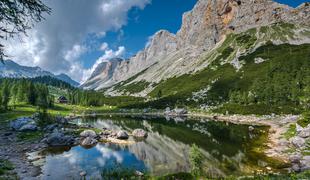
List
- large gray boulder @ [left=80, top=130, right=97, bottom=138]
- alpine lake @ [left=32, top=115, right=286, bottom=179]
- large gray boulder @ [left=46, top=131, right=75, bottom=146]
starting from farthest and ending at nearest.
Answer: large gray boulder @ [left=80, top=130, right=97, bottom=138] → large gray boulder @ [left=46, top=131, right=75, bottom=146] → alpine lake @ [left=32, top=115, right=286, bottom=179]

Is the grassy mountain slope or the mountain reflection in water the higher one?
the grassy mountain slope

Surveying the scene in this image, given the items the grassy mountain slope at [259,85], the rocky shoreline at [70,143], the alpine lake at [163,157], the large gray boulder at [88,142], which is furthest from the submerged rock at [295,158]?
the grassy mountain slope at [259,85]

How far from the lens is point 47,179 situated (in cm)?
3494

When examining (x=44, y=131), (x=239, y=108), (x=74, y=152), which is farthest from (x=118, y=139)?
(x=239, y=108)

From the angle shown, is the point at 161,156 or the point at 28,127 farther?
the point at 28,127

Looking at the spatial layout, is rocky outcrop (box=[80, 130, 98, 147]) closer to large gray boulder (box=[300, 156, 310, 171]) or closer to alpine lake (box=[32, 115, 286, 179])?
alpine lake (box=[32, 115, 286, 179])

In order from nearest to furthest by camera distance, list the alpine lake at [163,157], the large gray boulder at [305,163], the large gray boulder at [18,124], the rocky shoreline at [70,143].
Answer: the large gray boulder at [305,163] → the alpine lake at [163,157] → the rocky shoreline at [70,143] → the large gray boulder at [18,124]

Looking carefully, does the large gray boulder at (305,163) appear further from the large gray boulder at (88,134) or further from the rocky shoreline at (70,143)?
the large gray boulder at (88,134)

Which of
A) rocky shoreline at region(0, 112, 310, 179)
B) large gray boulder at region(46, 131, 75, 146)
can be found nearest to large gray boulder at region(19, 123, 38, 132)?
rocky shoreline at region(0, 112, 310, 179)

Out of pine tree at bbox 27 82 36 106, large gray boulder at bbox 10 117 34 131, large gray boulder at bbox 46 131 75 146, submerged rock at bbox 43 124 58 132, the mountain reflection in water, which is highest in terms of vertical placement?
pine tree at bbox 27 82 36 106

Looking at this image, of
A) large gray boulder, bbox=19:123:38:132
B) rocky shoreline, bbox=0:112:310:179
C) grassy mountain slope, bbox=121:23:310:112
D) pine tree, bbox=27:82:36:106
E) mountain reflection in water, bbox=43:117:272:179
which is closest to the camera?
rocky shoreline, bbox=0:112:310:179

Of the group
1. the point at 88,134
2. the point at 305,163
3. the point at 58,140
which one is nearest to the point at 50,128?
the point at 88,134

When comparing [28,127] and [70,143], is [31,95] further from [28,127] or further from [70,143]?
[70,143]

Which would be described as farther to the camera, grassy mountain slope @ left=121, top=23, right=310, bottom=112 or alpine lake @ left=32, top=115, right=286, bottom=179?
grassy mountain slope @ left=121, top=23, right=310, bottom=112
